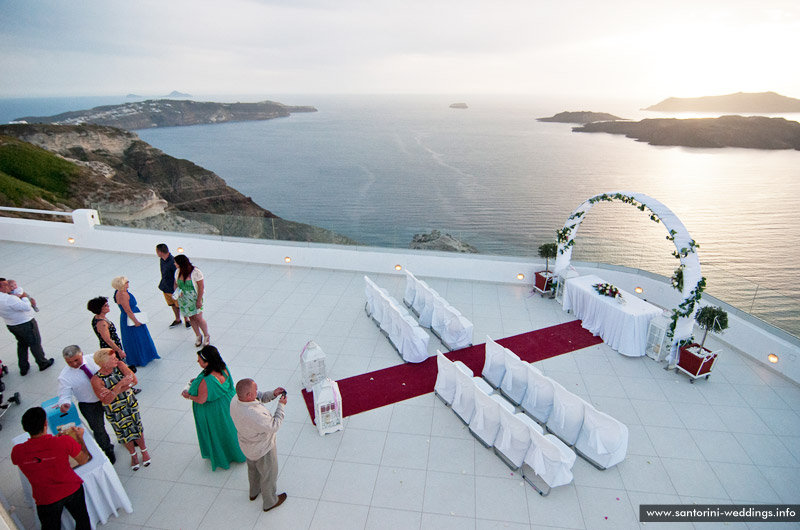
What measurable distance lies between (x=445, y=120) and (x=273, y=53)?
70652 millimetres

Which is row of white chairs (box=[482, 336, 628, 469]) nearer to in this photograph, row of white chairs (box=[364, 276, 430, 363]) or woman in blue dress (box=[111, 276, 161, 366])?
row of white chairs (box=[364, 276, 430, 363])

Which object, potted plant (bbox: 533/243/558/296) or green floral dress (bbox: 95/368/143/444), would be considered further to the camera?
potted plant (bbox: 533/243/558/296)

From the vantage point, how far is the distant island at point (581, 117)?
121250 millimetres

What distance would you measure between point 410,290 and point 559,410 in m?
3.88

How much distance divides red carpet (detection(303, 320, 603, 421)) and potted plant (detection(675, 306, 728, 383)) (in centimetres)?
138

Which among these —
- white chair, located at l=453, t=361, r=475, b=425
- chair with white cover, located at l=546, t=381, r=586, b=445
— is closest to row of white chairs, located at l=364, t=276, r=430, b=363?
white chair, located at l=453, t=361, r=475, b=425

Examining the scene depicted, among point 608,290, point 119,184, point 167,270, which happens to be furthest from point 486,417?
point 119,184

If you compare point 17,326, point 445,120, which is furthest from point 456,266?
point 445,120

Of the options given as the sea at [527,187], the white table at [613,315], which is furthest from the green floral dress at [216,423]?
the sea at [527,187]

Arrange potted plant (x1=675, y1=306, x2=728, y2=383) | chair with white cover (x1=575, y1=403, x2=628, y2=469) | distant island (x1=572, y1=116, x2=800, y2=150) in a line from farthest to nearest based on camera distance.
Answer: distant island (x1=572, y1=116, x2=800, y2=150) → potted plant (x1=675, y1=306, x2=728, y2=383) → chair with white cover (x1=575, y1=403, x2=628, y2=469)

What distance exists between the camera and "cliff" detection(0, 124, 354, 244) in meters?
10.5

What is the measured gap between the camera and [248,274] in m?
9.73

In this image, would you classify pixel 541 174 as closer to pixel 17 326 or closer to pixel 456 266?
pixel 456 266

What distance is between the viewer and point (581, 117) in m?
127
